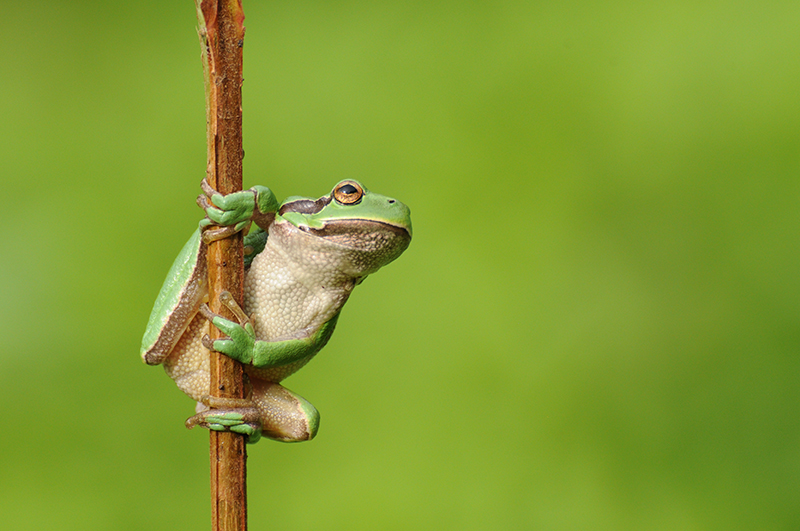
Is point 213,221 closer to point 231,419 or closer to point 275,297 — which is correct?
point 275,297

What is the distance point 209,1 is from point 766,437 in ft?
9.23

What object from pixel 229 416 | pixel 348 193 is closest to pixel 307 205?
pixel 348 193

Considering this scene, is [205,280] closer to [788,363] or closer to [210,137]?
[210,137]

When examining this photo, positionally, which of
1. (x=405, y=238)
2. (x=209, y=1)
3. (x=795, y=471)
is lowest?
(x=795, y=471)

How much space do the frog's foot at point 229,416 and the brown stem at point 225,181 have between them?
0.6 inches

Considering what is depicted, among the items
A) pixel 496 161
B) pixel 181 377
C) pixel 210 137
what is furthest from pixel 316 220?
pixel 496 161

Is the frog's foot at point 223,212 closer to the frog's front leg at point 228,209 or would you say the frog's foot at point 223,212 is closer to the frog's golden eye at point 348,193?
the frog's front leg at point 228,209

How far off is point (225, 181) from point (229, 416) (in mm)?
423

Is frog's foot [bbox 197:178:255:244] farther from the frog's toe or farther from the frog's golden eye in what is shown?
the frog's toe

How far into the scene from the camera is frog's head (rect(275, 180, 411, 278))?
1533 mm

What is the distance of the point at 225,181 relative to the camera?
1.36m

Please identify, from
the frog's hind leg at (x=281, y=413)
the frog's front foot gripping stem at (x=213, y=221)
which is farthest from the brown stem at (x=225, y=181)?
the frog's hind leg at (x=281, y=413)

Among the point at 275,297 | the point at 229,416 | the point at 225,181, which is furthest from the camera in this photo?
the point at 275,297

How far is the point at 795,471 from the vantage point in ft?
10.4
